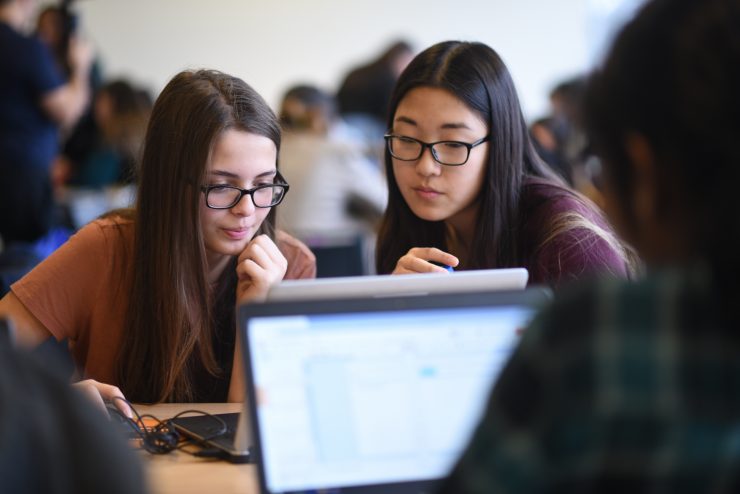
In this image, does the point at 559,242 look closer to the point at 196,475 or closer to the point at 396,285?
the point at 396,285

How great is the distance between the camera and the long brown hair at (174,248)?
1.93 meters

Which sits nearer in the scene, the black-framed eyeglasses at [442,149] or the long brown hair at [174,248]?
the long brown hair at [174,248]

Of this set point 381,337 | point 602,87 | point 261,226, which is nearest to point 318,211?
point 261,226

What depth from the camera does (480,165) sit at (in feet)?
6.89

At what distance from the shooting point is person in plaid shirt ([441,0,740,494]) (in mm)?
719

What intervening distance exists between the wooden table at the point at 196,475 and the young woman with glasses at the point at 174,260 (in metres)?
0.37

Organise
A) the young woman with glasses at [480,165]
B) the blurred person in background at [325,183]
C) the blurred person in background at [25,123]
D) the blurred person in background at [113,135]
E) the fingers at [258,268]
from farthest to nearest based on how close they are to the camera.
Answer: the blurred person in background at [113,135] < the blurred person in background at [325,183] < the blurred person in background at [25,123] < the young woman with glasses at [480,165] < the fingers at [258,268]

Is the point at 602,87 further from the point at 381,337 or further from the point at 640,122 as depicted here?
the point at 381,337

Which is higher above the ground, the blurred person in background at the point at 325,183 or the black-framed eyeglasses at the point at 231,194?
the black-framed eyeglasses at the point at 231,194

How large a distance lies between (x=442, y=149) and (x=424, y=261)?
0.37 meters

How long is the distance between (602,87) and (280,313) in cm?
52

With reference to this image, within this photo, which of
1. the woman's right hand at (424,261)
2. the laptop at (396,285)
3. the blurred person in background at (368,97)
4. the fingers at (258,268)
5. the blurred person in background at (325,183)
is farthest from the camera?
the blurred person in background at (368,97)

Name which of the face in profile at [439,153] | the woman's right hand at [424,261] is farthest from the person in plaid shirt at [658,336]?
the face in profile at [439,153]

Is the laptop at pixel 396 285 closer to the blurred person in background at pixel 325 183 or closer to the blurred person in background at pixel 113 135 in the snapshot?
the blurred person in background at pixel 325 183
